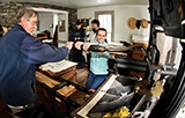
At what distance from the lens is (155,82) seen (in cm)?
84

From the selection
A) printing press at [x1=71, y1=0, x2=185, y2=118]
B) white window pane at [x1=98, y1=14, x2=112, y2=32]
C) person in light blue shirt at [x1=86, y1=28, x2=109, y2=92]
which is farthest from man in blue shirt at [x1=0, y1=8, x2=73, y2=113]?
white window pane at [x1=98, y1=14, x2=112, y2=32]

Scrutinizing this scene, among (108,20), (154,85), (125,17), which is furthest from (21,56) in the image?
(108,20)

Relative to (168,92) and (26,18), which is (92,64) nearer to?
(26,18)

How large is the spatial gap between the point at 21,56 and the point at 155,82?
110cm

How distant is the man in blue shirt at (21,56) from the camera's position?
3.96 feet

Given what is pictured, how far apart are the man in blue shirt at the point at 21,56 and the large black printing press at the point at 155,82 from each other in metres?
0.50

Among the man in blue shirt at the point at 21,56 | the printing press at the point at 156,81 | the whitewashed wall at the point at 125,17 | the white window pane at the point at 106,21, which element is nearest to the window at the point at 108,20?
the white window pane at the point at 106,21

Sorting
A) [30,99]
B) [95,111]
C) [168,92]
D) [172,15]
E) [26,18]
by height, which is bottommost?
[30,99]

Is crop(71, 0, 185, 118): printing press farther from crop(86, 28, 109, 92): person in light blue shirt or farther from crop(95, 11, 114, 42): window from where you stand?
crop(95, 11, 114, 42): window

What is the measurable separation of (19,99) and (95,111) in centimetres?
90

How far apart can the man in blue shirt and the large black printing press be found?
496mm

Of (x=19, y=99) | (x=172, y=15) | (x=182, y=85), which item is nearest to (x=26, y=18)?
(x=19, y=99)

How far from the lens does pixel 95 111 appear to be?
2.83 ft

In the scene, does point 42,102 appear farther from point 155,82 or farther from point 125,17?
point 125,17
